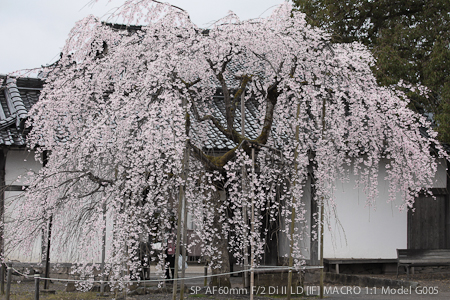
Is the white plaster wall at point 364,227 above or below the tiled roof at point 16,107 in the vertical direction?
below

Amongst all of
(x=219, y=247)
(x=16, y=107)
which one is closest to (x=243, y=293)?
(x=219, y=247)

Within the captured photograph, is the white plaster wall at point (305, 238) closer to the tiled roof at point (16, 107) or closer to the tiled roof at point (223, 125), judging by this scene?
the tiled roof at point (223, 125)

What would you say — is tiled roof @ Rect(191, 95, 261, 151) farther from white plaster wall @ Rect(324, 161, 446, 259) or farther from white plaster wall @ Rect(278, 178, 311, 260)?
white plaster wall @ Rect(324, 161, 446, 259)

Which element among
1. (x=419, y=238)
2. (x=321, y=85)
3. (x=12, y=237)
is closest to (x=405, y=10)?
(x=419, y=238)

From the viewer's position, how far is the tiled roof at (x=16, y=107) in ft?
31.8

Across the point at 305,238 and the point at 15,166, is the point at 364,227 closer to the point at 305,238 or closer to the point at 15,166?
the point at 305,238

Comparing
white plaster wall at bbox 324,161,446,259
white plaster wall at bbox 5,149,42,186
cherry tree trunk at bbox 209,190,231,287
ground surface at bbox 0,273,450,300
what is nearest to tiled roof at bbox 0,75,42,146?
white plaster wall at bbox 5,149,42,186

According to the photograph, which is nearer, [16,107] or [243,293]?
[243,293]

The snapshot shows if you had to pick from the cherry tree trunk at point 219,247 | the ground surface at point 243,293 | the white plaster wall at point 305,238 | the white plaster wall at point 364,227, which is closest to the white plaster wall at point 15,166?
the ground surface at point 243,293

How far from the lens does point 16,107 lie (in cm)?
1048

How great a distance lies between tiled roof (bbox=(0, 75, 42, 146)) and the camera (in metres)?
9.69

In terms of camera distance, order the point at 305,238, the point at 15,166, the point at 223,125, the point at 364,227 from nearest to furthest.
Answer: the point at 15,166, the point at 305,238, the point at 364,227, the point at 223,125

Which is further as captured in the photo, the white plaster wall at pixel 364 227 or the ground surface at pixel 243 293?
the white plaster wall at pixel 364 227

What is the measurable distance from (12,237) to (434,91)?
341 inches
